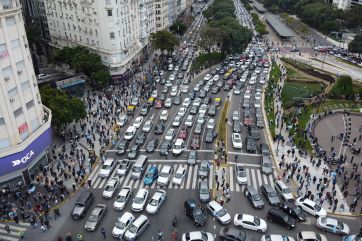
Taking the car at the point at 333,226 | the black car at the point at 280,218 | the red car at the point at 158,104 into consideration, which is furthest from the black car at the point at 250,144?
the red car at the point at 158,104

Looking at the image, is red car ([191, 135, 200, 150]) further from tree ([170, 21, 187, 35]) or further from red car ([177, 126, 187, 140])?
tree ([170, 21, 187, 35])

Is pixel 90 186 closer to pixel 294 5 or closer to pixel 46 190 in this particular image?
pixel 46 190

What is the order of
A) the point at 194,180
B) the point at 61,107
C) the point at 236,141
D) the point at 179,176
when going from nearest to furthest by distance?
1. the point at 179,176
2. the point at 194,180
3. the point at 236,141
4. the point at 61,107

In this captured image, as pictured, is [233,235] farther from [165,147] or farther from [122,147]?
[122,147]

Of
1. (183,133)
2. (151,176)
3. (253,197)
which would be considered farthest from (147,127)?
(253,197)

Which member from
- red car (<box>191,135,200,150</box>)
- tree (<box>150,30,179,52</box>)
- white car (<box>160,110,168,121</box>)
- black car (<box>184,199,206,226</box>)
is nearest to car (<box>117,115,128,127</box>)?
white car (<box>160,110,168,121</box>)

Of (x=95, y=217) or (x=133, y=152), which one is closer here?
(x=95, y=217)

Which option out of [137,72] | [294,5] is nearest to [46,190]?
[137,72]
